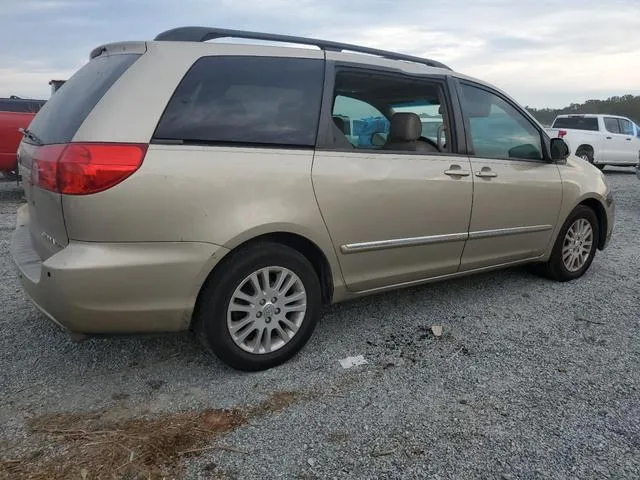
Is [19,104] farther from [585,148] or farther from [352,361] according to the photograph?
[585,148]

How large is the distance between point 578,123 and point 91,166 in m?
16.3

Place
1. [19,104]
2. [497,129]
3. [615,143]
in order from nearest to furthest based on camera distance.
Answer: [497,129]
[19,104]
[615,143]

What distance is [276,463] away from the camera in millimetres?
2195

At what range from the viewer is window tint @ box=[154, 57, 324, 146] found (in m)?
2.61

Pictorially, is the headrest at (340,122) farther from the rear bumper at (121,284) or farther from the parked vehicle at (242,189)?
the rear bumper at (121,284)

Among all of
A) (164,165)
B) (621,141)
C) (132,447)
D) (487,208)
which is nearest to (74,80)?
(164,165)

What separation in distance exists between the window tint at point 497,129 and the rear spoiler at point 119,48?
219 cm

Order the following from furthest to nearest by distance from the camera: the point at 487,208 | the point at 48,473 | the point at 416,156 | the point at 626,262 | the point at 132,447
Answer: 1. the point at 626,262
2. the point at 487,208
3. the point at 416,156
4. the point at 132,447
5. the point at 48,473

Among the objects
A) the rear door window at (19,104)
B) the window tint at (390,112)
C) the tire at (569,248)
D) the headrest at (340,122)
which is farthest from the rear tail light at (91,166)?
the rear door window at (19,104)

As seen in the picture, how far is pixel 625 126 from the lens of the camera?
16.1 meters

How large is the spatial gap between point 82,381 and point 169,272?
2.77 ft

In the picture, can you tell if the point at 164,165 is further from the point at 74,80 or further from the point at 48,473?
the point at 48,473

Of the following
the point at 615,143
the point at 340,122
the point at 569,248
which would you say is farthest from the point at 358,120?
the point at 615,143

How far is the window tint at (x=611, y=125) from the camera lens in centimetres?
1567
